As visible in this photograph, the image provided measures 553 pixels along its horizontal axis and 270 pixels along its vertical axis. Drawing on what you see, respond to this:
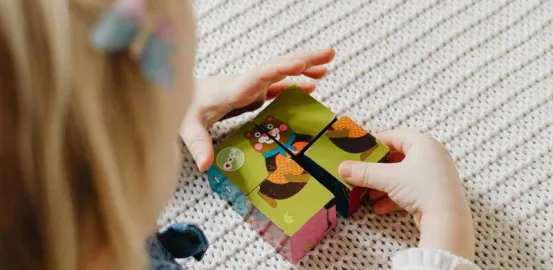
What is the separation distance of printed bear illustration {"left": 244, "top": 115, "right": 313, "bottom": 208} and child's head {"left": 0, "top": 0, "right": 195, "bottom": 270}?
0.74 ft

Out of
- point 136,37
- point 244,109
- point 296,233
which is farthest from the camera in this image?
point 244,109

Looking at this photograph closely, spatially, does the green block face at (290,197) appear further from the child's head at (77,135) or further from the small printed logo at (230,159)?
the child's head at (77,135)

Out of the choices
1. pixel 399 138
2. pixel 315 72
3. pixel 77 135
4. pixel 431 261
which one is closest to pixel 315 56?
pixel 315 72

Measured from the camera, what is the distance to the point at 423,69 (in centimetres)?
67

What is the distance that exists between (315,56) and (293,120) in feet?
0.28

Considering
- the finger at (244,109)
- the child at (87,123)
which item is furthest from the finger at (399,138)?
the child at (87,123)

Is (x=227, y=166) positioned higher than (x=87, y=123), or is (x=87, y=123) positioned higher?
(x=87, y=123)

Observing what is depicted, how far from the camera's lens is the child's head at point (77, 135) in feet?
0.78

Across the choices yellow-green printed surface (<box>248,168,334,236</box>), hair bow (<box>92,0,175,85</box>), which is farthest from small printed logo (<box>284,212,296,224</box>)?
hair bow (<box>92,0,175,85</box>)

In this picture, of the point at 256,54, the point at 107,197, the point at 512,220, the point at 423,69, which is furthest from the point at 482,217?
the point at 107,197

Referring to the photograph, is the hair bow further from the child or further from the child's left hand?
the child's left hand

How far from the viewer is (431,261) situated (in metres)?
0.53

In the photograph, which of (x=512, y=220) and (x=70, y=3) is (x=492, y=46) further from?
(x=70, y=3)

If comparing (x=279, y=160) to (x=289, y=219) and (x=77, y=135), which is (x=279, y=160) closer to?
(x=289, y=219)
